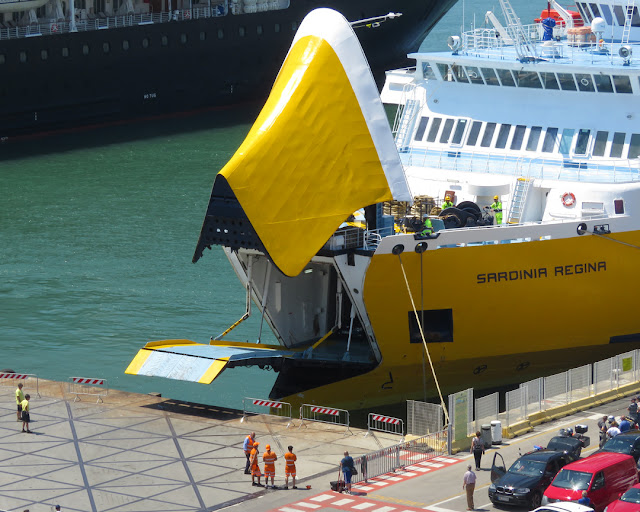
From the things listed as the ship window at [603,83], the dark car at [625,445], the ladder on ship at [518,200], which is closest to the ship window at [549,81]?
the ship window at [603,83]

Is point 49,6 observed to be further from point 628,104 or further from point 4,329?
point 628,104

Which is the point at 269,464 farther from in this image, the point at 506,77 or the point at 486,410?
the point at 506,77

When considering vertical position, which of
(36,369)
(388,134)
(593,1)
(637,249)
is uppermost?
(593,1)

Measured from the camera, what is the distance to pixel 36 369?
4241 centimetres

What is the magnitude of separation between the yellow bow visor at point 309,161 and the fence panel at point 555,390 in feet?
20.8

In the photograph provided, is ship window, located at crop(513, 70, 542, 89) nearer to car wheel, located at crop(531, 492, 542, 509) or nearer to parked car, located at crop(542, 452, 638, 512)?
parked car, located at crop(542, 452, 638, 512)

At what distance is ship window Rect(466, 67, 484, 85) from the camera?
4281cm

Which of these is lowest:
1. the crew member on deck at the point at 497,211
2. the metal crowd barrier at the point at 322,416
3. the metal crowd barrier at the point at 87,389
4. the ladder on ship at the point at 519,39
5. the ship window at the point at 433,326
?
the metal crowd barrier at the point at 322,416

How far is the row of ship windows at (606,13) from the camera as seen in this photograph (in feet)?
158

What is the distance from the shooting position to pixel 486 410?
33062 mm

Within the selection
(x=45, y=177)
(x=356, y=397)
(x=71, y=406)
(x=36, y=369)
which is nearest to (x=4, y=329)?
(x=36, y=369)

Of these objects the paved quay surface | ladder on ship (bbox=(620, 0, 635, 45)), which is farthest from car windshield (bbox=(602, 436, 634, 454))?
ladder on ship (bbox=(620, 0, 635, 45))

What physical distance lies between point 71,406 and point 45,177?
3985 centimetres

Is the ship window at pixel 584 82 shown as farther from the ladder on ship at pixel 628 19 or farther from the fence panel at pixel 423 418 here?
the fence panel at pixel 423 418
